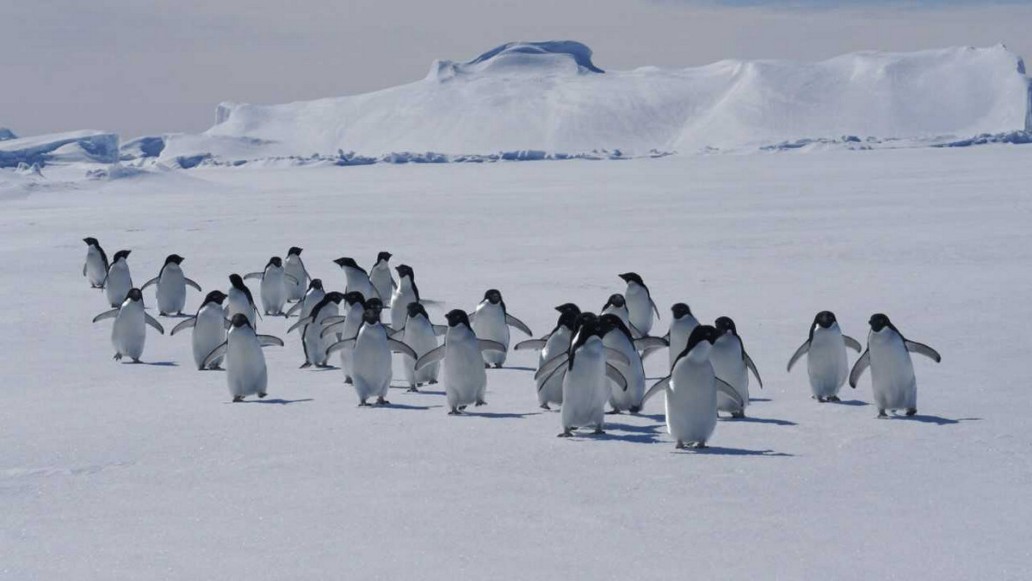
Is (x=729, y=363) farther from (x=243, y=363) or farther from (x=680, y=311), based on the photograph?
(x=243, y=363)

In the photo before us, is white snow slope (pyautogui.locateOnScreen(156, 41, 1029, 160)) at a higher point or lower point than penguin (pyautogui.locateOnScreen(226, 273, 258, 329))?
higher

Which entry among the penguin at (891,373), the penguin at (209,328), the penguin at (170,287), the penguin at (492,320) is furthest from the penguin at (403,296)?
the penguin at (891,373)

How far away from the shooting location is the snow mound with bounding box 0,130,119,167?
53.8 meters

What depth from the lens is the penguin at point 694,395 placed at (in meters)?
4.89

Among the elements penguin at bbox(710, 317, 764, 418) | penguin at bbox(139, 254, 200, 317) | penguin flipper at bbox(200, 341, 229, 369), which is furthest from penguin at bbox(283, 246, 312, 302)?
penguin at bbox(710, 317, 764, 418)

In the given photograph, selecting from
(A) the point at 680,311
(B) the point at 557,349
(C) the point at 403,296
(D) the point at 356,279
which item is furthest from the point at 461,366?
(D) the point at 356,279

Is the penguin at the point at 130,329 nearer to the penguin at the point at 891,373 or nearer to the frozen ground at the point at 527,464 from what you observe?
the frozen ground at the point at 527,464

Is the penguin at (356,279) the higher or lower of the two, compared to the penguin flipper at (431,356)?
higher

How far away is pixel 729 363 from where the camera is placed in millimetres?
5473

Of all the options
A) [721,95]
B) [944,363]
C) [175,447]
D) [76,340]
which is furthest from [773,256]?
[721,95]

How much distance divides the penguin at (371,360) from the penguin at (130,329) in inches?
88.5

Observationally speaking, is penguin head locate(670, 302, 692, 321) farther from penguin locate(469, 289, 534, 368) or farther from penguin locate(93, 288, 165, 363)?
penguin locate(93, 288, 165, 363)

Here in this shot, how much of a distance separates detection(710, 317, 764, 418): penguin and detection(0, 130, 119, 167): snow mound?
167 ft

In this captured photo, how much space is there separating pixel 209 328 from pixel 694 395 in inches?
135
